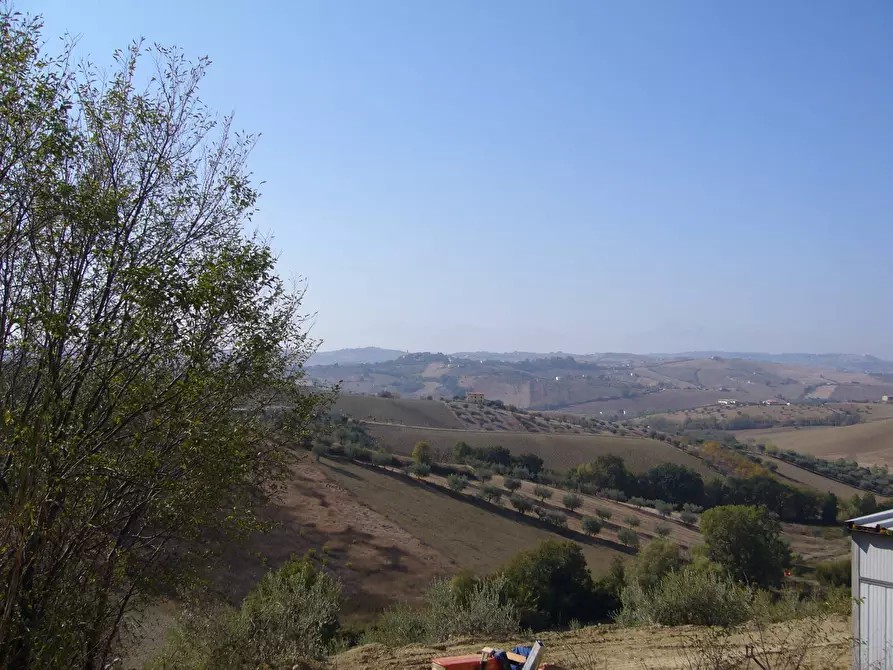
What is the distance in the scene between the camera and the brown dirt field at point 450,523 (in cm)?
3545

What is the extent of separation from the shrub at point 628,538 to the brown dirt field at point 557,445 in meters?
26.4

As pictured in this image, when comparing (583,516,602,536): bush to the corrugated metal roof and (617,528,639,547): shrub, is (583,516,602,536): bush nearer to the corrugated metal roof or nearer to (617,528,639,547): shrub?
(617,528,639,547): shrub

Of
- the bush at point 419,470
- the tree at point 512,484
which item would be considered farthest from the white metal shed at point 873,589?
the tree at point 512,484

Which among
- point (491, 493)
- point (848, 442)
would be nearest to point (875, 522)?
point (491, 493)

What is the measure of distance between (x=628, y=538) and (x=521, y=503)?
7244 mm

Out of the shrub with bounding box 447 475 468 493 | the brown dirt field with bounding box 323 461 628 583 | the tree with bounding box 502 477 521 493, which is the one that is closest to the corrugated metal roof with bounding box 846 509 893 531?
the brown dirt field with bounding box 323 461 628 583

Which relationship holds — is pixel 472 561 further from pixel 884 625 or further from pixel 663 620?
pixel 884 625

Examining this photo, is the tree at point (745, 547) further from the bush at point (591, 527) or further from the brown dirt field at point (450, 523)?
the bush at point (591, 527)

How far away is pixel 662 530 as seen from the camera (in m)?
44.5

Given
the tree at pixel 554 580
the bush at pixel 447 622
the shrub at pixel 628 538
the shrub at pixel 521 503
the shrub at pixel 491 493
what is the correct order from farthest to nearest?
the shrub at pixel 491 493, the shrub at pixel 521 503, the shrub at pixel 628 538, the tree at pixel 554 580, the bush at pixel 447 622

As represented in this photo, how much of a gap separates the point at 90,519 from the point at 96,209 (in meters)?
3.25

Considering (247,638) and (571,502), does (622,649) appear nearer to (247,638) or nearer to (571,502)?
(247,638)

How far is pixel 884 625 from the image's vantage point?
31.1ft

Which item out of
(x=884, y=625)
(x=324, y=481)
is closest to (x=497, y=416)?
(x=324, y=481)
